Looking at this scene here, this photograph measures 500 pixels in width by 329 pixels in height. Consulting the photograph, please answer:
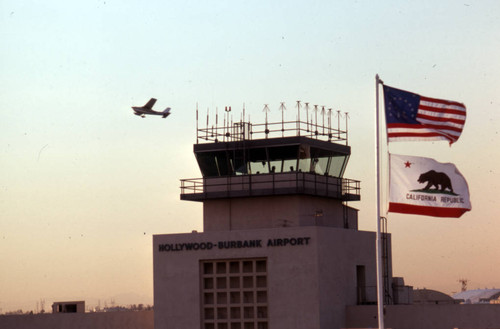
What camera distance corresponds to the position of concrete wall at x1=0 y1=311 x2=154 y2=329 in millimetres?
56906

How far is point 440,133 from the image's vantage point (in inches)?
1448

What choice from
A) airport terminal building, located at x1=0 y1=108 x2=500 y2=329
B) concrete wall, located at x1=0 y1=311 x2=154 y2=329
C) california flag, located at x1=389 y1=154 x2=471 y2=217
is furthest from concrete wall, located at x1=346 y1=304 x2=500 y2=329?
california flag, located at x1=389 y1=154 x2=471 y2=217

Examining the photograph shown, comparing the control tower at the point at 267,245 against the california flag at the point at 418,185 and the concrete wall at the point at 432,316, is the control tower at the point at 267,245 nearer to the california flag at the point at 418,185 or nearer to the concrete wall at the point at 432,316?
the concrete wall at the point at 432,316

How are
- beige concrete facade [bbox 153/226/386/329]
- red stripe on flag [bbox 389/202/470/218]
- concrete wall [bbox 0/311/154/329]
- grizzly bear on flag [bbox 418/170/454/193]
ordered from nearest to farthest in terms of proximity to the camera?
grizzly bear on flag [bbox 418/170/454/193]
red stripe on flag [bbox 389/202/470/218]
beige concrete facade [bbox 153/226/386/329]
concrete wall [bbox 0/311/154/329]

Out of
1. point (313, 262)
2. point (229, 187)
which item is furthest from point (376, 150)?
point (229, 187)

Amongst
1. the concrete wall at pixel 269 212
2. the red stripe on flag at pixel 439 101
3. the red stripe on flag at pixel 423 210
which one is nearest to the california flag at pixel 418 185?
the red stripe on flag at pixel 423 210

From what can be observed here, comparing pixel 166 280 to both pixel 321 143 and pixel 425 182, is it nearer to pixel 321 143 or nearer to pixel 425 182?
pixel 321 143

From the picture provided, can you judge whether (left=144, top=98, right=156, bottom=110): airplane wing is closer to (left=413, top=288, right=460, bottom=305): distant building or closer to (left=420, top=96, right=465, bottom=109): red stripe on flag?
(left=413, top=288, right=460, bottom=305): distant building

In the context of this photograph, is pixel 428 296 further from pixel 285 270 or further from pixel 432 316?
pixel 285 270

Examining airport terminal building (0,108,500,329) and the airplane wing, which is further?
the airplane wing

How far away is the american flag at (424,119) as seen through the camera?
120 feet

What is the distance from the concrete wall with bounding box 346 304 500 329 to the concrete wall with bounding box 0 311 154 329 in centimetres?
1213

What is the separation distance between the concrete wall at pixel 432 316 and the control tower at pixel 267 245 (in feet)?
4.17

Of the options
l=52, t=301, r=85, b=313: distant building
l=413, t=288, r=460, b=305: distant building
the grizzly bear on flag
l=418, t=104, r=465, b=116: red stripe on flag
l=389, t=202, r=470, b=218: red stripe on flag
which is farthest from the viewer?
l=413, t=288, r=460, b=305: distant building
